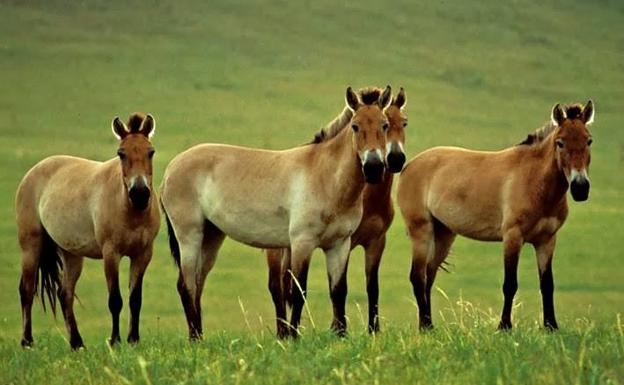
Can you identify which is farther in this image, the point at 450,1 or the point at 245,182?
the point at 450,1

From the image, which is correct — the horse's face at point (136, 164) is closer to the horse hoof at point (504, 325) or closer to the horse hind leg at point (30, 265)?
the horse hind leg at point (30, 265)

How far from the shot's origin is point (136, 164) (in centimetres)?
1120

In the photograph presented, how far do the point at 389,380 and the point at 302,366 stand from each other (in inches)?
34.6

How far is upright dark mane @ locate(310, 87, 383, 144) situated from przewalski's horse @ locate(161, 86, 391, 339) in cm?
2

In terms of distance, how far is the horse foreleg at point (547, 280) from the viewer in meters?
11.1

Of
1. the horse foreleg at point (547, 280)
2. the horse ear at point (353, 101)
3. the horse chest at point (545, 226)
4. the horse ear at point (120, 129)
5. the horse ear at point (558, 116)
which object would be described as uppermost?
the horse ear at point (353, 101)

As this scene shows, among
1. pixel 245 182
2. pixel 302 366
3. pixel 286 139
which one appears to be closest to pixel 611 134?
pixel 286 139

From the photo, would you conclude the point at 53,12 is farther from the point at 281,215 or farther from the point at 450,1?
the point at 281,215

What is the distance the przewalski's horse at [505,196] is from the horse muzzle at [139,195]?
2.79 meters

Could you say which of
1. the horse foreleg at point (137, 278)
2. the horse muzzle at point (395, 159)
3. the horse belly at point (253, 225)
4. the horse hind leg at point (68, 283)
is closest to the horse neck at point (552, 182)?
the horse muzzle at point (395, 159)

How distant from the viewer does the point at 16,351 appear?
11.4 meters

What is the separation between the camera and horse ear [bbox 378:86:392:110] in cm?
1084

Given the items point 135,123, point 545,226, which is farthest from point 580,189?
point 135,123

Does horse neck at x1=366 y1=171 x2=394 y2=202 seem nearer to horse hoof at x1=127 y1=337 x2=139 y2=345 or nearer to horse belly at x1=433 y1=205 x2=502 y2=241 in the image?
horse belly at x1=433 y1=205 x2=502 y2=241
